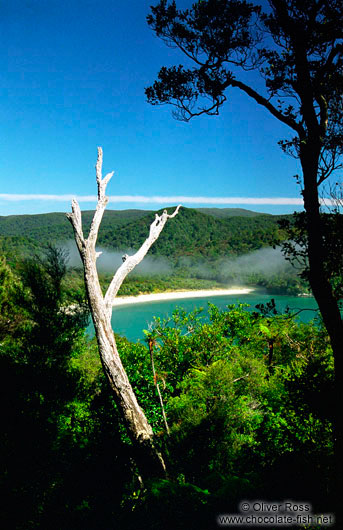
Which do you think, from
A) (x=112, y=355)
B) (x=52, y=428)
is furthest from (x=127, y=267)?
(x=52, y=428)

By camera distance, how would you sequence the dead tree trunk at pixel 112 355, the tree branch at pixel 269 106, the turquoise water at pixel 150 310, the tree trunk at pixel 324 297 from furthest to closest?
the turquoise water at pixel 150 310, the dead tree trunk at pixel 112 355, the tree branch at pixel 269 106, the tree trunk at pixel 324 297

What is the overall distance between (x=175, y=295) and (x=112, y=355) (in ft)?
309

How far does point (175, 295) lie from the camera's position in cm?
9825

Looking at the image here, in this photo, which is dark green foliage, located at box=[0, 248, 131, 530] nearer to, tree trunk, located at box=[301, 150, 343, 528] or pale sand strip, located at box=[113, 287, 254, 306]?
tree trunk, located at box=[301, 150, 343, 528]

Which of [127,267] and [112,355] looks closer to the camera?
[112,355]

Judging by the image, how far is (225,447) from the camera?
20.2 ft

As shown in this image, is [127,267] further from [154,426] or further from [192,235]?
[192,235]

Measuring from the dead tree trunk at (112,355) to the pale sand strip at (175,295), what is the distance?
259ft

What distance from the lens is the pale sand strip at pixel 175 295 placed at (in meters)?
88.9

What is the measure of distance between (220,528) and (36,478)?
7.31 ft

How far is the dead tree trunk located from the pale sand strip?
79095 mm

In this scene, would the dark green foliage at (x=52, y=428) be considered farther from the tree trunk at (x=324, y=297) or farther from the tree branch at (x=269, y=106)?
the tree branch at (x=269, y=106)

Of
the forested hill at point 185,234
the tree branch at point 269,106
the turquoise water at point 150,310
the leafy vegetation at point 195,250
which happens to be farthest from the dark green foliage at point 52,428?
the forested hill at point 185,234

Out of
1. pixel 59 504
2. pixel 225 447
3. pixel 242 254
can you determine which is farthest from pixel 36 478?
pixel 242 254
